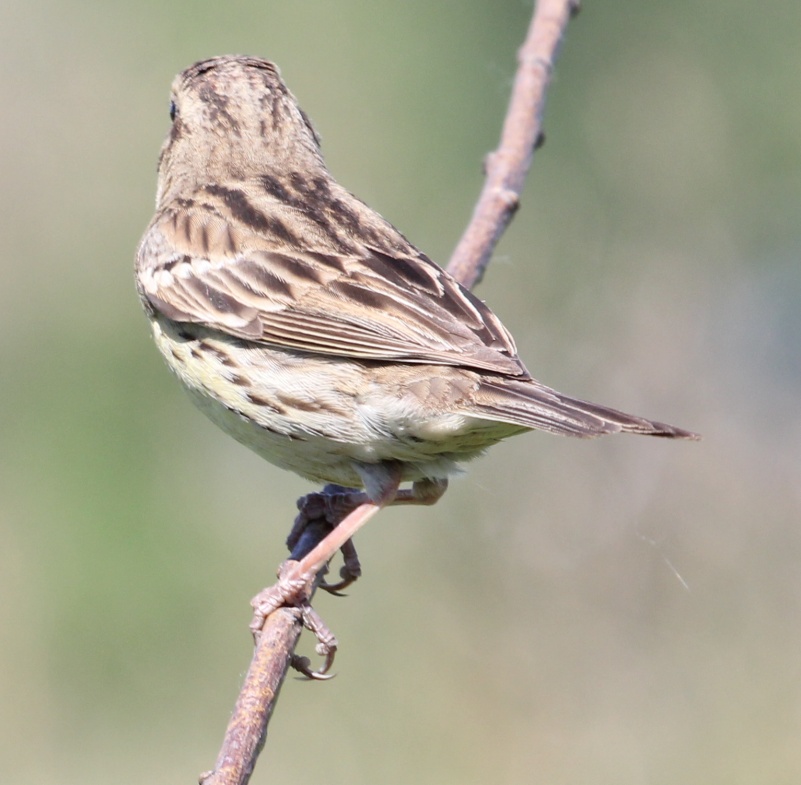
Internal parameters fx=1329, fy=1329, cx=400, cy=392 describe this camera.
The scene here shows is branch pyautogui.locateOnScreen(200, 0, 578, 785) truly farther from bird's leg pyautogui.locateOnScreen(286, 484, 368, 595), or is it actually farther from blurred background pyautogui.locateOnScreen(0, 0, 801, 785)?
A: blurred background pyautogui.locateOnScreen(0, 0, 801, 785)

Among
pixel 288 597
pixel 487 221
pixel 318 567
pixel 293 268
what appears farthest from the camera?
pixel 487 221

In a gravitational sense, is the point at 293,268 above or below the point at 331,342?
above

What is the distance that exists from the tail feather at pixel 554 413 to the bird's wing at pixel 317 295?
3.1 inches

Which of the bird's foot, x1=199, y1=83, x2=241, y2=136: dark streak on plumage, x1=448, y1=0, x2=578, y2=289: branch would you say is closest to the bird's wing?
x1=448, y1=0, x2=578, y2=289: branch

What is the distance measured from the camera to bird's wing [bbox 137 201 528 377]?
449 cm

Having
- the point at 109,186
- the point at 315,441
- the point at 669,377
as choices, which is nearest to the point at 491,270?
the point at 669,377

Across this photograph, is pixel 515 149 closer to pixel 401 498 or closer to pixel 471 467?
pixel 471 467

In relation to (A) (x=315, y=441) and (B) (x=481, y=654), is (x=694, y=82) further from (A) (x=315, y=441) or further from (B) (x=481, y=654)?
(A) (x=315, y=441)

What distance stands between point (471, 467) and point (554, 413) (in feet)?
3.02

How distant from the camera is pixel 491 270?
8648 mm

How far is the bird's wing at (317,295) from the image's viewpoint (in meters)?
4.49

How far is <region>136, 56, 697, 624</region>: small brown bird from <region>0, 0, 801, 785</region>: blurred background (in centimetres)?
56

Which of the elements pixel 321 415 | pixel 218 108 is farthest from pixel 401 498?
pixel 218 108

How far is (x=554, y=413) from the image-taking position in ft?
13.4
